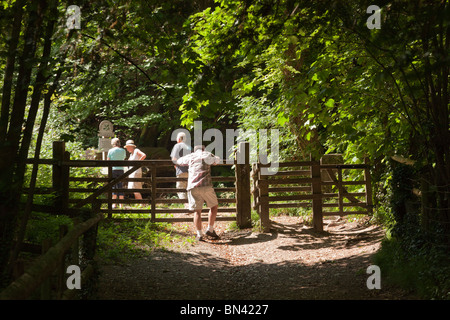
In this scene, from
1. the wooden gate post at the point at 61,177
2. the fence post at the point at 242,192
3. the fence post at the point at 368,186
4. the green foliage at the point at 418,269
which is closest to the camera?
the green foliage at the point at 418,269

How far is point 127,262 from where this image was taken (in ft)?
28.1

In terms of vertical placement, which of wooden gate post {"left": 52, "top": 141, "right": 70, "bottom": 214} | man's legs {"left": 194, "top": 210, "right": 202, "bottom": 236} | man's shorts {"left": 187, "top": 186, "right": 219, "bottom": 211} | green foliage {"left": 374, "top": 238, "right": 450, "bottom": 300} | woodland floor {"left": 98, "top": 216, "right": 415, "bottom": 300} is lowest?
woodland floor {"left": 98, "top": 216, "right": 415, "bottom": 300}

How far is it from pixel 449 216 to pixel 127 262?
5137mm

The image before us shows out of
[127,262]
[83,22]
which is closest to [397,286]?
[127,262]

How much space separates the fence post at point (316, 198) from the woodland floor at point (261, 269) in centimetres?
24

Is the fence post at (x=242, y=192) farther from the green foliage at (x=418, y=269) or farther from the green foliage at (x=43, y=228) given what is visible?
the green foliage at (x=418, y=269)

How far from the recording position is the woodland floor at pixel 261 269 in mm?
6773

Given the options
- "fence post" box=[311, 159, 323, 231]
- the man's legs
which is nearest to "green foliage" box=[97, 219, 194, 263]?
the man's legs

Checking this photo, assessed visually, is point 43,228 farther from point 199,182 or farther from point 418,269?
point 418,269

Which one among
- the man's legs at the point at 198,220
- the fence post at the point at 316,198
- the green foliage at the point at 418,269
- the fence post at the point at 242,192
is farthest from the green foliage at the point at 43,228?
the fence post at the point at 316,198

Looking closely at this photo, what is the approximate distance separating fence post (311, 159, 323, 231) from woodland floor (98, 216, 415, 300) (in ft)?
0.79

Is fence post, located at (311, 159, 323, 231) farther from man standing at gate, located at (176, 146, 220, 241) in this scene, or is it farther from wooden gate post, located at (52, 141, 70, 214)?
→ wooden gate post, located at (52, 141, 70, 214)

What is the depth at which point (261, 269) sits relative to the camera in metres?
8.55

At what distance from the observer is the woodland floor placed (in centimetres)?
677
